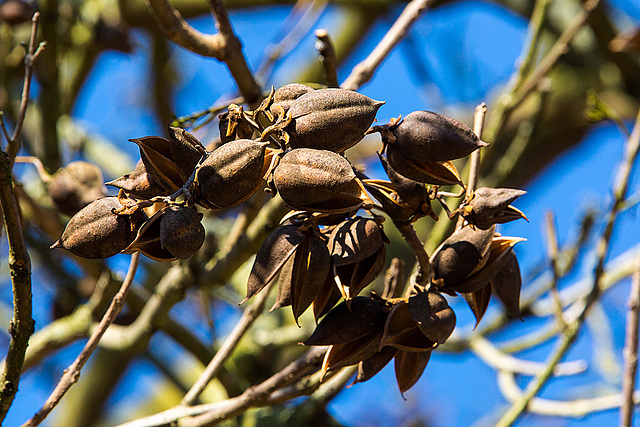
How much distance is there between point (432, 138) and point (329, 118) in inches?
5.0

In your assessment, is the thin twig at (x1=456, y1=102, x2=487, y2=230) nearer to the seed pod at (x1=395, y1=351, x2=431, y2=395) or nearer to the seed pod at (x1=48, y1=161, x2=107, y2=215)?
the seed pod at (x1=395, y1=351, x2=431, y2=395)

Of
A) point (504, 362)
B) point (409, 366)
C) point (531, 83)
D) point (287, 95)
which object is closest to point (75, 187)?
point (287, 95)

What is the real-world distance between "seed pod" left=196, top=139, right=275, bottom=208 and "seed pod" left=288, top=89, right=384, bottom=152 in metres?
0.05

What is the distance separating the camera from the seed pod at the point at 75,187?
125 centimetres

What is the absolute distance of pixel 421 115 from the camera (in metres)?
0.81

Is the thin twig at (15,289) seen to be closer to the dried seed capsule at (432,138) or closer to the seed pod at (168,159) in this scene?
the seed pod at (168,159)

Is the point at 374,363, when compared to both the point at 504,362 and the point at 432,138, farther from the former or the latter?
the point at 504,362

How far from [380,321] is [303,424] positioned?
676 mm

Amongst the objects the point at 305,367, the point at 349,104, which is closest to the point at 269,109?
the point at 349,104

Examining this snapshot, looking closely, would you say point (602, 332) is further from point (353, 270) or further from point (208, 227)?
point (353, 270)

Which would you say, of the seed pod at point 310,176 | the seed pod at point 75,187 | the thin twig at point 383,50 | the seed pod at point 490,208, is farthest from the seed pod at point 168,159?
the thin twig at point 383,50

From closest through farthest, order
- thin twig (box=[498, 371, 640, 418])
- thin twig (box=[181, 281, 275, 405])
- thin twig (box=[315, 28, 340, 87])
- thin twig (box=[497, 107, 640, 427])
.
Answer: thin twig (box=[181, 281, 275, 405])
thin twig (box=[315, 28, 340, 87])
thin twig (box=[497, 107, 640, 427])
thin twig (box=[498, 371, 640, 418])

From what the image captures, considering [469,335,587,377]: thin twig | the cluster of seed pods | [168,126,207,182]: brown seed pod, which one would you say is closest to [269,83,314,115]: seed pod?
the cluster of seed pods

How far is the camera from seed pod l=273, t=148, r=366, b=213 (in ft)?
2.35
